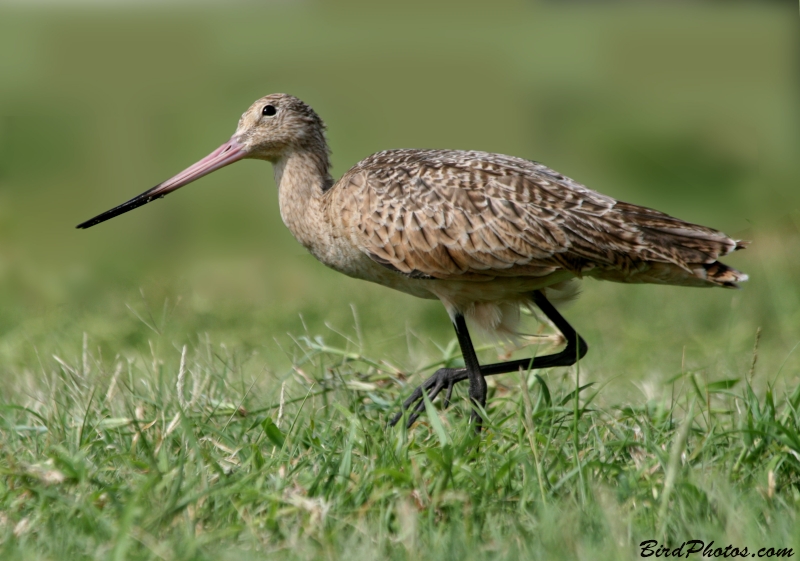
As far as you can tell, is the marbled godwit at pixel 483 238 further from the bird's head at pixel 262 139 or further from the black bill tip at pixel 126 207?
the bird's head at pixel 262 139

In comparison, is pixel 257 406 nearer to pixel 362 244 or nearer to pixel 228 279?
pixel 362 244

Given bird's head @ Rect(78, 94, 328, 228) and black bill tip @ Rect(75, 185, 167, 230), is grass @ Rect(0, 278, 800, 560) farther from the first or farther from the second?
bird's head @ Rect(78, 94, 328, 228)

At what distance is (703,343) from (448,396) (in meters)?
2.56

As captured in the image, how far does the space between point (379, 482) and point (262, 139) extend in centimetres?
267

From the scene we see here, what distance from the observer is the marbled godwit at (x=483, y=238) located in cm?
477

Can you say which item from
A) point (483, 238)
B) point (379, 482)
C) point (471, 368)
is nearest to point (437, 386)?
point (471, 368)

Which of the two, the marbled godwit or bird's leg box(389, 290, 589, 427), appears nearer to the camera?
the marbled godwit

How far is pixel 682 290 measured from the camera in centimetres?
875

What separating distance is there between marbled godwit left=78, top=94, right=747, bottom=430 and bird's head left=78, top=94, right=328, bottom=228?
30cm

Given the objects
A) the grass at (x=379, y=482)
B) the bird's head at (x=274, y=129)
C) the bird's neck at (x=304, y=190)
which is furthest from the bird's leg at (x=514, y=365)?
the bird's head at (x=274, y=129)

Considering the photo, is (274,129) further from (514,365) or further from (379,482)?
(379,482)

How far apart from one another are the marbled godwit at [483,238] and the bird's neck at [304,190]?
1cm

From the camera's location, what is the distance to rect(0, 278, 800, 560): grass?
126 inches

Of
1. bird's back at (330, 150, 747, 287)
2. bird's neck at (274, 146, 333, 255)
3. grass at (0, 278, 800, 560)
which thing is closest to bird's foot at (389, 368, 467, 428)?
grass at (0, 278, 800, 560)
